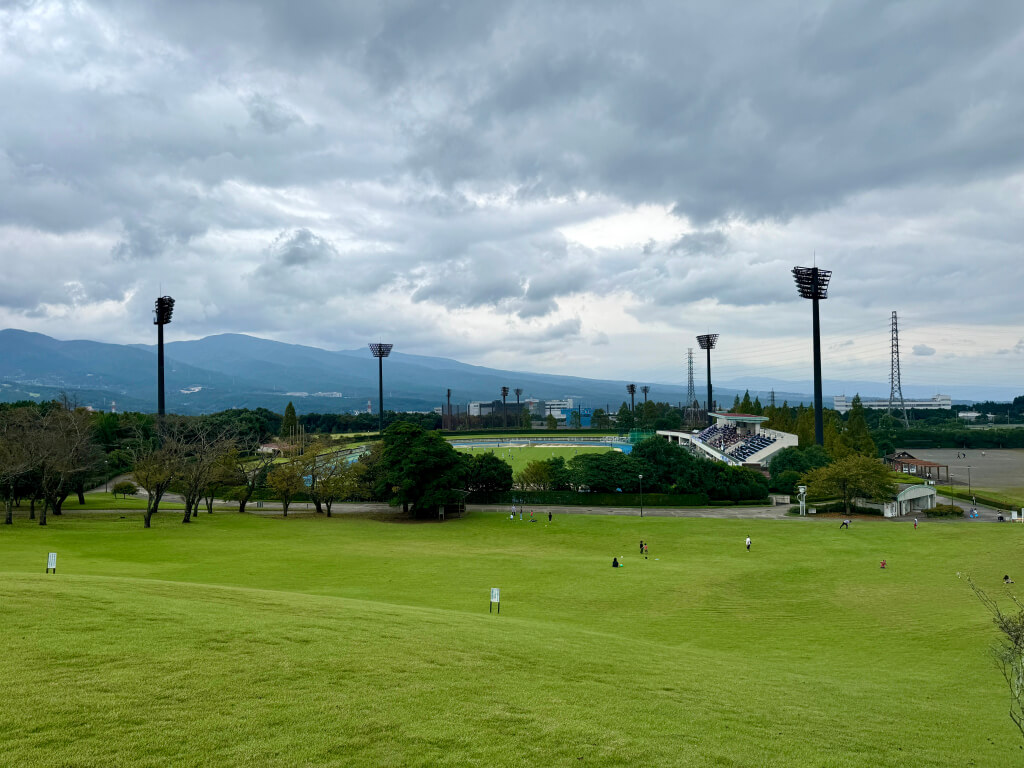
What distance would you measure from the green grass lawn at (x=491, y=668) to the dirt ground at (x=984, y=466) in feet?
168

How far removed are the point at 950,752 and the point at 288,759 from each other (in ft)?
36.4

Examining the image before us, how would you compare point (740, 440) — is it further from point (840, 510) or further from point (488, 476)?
point (488, 476)

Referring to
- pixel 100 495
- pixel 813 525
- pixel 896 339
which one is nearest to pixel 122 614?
pixel 813 525

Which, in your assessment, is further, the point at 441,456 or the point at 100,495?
the point at 100,495

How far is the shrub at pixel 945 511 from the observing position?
51406 millimetres

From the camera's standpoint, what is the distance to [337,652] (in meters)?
12.3

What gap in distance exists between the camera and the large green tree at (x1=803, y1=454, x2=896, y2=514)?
52062 mm

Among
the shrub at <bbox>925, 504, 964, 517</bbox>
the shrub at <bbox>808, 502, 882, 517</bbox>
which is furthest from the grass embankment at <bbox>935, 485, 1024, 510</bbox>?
the shrub at <bbox>808, 502, 882, 517</bbox>

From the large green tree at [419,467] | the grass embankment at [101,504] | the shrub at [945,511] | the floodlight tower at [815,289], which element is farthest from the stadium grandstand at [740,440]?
the grass embankment at [101,504]

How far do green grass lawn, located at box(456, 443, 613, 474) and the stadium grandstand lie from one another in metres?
16.4

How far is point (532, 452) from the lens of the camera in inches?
4163

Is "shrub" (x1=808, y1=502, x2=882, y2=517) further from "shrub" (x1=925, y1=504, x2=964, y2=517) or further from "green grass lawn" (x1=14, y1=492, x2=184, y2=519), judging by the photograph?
"green grass lawn" (x1=14, y1=492, x2=184, y2=519)

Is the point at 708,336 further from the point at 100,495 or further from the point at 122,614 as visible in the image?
the point at 122,614

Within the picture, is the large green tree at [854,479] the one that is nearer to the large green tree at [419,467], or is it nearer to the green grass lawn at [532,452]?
the large green tree at [419,467]
